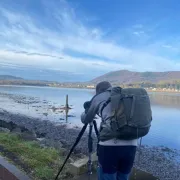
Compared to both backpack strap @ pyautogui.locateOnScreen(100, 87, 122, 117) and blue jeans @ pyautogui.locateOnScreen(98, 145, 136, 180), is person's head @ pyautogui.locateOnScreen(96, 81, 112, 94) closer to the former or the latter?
backpack strap @ pyautogui.locateOnScreen(100, 87, 122, 117)

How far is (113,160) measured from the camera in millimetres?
2824

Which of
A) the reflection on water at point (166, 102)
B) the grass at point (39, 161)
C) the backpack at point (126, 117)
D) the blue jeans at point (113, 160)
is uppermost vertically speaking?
the backpack at point (126, 117)

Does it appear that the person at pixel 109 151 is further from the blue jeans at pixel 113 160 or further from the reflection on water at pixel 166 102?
the reflection on water at pixel 166 102

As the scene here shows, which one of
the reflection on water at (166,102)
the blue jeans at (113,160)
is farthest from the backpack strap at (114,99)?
the reflection on water at (166,102)

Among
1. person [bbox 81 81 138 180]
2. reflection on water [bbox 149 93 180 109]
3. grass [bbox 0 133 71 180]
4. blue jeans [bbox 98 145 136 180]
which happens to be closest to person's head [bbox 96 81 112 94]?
person [bbox 81 81 138 180]

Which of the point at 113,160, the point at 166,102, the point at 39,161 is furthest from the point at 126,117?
the point at 166,102

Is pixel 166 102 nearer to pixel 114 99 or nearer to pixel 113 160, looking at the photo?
pixel 113 160

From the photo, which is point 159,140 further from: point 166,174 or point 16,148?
point 16,148

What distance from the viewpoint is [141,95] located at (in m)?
2.79

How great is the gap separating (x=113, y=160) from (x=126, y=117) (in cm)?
61

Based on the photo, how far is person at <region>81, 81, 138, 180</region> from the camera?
9.12 ft

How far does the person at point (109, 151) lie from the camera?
9.12 feet

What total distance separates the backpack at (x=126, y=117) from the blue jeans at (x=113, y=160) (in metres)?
0.16

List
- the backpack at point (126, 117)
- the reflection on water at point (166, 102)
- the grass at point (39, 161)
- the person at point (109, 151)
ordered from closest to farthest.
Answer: the backpack at point (126, 117)
the person at point (109, 151)
the grass at point (39, 161)
the reflection on water at point (166, 102)
